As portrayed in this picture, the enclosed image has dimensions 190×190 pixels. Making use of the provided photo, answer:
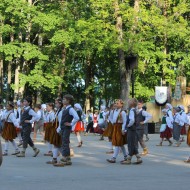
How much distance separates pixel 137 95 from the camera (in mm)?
43250

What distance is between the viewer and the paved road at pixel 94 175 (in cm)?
1071

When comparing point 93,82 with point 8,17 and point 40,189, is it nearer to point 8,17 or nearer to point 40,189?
point 8,17

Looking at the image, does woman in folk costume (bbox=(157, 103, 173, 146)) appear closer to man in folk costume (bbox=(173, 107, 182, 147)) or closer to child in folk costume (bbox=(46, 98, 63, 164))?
man in folk costume (bbox=(173, 107, 182, 147))

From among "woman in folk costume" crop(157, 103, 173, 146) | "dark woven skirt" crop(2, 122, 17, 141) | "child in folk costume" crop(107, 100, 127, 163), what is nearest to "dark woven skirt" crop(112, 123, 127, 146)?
"child in folk costume" crop(107, 100, 127, 163)

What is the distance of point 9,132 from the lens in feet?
59.6

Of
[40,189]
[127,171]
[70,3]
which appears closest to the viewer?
[40,189]

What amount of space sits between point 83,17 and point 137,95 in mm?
6941

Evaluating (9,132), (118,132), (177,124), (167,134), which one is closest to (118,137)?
(118,132)

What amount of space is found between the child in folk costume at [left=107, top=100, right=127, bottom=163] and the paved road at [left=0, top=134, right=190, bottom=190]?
34 cm

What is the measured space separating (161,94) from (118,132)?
23.8 meters

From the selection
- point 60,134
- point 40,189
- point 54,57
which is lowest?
point 40,189

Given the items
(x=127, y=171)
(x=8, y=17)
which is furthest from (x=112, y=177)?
(x=8, y=17)

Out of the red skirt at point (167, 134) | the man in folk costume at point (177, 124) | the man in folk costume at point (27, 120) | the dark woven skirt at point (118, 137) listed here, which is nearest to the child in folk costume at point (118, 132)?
the dark woven skirt at point (118, 137)

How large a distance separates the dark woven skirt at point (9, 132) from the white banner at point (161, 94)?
2142 centimetres
